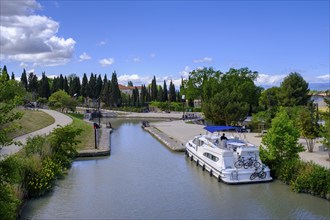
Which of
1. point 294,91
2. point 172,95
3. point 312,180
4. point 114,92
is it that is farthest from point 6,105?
point 172,95

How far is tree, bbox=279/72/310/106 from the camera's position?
5756cm

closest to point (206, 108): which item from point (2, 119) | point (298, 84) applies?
point (298, 84)

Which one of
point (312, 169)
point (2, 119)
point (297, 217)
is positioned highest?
point (2, 119)

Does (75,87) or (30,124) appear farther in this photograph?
(75,87)

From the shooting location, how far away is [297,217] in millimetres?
16500

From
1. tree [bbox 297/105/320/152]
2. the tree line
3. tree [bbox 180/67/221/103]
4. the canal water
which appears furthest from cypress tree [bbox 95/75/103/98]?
tree [bbox 297/105/320/152]

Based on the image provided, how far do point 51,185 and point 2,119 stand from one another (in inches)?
473

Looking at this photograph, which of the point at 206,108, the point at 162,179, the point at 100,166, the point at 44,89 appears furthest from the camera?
the point at 44,89

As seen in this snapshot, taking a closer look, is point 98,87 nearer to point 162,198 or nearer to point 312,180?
point 162,198

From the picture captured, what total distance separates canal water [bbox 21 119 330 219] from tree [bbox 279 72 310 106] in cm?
3565

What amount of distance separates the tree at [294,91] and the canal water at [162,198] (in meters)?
35.6

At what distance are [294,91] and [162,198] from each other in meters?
43.5

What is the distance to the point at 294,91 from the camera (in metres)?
57.5

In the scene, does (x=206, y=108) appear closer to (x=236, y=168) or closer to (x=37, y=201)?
(x=236, y=168)
